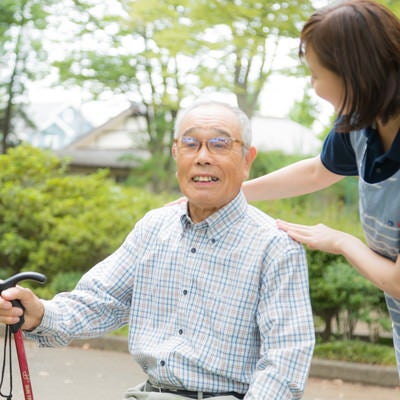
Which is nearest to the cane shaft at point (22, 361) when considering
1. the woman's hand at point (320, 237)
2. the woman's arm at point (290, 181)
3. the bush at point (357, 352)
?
the woman's hand at point (320, 237)

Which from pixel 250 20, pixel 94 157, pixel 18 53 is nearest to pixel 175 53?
pixel 250 20

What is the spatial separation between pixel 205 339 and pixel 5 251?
799cm

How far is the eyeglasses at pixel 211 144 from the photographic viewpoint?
103 inches

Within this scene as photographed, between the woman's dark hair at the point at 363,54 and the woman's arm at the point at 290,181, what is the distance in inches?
26.9

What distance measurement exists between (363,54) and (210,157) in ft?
2.09

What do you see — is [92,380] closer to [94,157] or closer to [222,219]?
[222,219]

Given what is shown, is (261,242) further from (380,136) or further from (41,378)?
(41,378)

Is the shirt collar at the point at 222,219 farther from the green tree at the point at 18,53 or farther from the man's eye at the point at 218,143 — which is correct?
the green tree at the point at 18,53

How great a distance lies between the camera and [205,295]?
257 cm

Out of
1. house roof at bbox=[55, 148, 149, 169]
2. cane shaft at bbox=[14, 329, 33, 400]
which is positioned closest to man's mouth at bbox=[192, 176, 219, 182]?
cane shaft at bbox=[14, 329, 33, 400]

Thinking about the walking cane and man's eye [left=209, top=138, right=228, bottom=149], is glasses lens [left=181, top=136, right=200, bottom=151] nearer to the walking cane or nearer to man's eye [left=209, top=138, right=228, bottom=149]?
man's eye [left=209, top=138, right=228, bottom=149]

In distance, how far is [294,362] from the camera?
2.40 meters

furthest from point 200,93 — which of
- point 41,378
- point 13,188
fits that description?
point 41,378

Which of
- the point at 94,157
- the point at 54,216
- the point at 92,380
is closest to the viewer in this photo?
the point at 92,380
